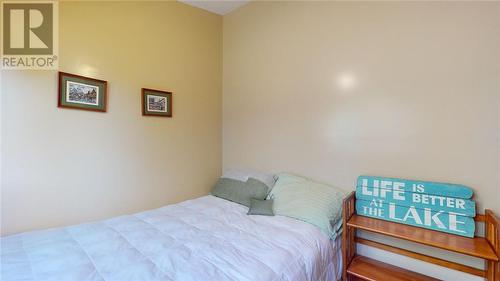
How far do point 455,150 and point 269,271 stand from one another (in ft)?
4.70

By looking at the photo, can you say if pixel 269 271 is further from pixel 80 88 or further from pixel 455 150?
pixel 80 88

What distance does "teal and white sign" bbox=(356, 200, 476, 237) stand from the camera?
1467 mm

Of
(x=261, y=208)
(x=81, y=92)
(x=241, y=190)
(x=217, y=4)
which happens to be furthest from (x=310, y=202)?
(x=217, y=4)

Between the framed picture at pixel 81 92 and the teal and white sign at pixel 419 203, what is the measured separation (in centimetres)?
225

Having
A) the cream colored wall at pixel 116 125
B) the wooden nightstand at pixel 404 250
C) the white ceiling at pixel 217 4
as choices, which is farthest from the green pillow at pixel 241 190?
the white ceiling at pixel 217 4

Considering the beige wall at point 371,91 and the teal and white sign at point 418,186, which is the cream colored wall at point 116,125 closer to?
the beige wall at point 371,91

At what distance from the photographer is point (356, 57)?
194 cm

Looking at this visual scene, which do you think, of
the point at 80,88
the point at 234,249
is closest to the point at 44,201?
the point at 80,88

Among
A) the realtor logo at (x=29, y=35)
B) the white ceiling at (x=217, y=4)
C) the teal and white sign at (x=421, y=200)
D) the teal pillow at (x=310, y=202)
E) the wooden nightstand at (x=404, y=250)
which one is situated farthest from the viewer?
the white ceiling at (x=217, y=4)

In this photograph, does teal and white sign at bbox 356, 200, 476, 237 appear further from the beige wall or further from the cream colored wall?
the cream colored wall

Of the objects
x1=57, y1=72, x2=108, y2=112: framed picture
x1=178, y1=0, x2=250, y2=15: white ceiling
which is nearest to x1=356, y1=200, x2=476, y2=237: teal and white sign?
x1=57, y1=72, x2=108, y2=112: framed picture

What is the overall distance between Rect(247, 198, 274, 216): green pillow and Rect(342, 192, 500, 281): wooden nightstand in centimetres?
60

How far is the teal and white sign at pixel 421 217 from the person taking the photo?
1467 millimetres

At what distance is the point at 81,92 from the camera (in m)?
1.90
